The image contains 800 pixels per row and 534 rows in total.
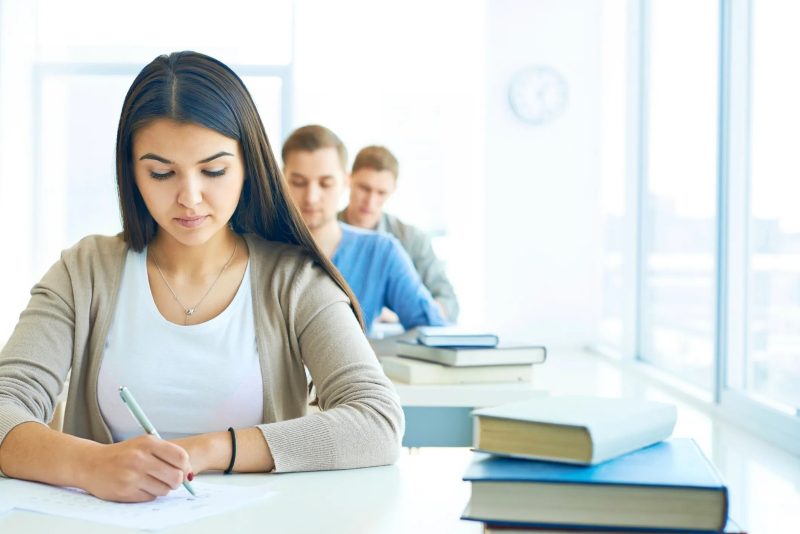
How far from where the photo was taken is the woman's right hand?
128 centimetres

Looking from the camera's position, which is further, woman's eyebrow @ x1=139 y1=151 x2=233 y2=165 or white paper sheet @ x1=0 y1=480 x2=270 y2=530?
woman's eyebrow @ x1=139 y1=151 x2=233 y2=165

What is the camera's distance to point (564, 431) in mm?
995

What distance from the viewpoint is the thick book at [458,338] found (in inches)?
94.8

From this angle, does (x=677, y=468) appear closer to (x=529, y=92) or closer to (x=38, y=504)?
(x=38, y=504)

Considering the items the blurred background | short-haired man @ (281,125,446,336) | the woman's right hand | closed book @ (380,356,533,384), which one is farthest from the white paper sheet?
the blurred background

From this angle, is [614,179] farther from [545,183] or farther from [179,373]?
[179,373]

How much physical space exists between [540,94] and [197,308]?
5442mm

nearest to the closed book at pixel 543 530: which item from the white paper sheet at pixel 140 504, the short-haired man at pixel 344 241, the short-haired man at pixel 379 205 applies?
the white paper sheet at pixel 140 504

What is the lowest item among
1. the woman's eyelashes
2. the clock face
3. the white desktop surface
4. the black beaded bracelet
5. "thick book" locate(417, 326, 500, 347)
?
the white desktop surface

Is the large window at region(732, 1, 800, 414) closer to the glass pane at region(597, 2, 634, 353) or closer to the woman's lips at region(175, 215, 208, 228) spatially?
the glass pane at region(597, 2, 634, 353)

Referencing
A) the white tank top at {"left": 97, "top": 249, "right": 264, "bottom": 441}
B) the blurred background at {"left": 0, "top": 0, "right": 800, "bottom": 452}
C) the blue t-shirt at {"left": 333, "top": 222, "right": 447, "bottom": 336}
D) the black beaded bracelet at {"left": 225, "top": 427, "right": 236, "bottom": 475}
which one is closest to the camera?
the black beaded bracelet at {"left": 225, "top": 427, "right": 236, "bottom": 475}

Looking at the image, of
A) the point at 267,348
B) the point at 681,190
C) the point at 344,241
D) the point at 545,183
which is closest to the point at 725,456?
the point at 344,241

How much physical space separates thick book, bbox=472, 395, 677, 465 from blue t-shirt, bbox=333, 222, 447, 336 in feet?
7.31

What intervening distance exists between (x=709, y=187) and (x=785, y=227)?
1001 millimetres
